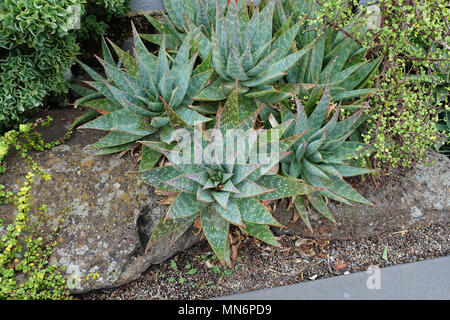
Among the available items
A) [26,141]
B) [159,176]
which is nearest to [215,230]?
[159,176]

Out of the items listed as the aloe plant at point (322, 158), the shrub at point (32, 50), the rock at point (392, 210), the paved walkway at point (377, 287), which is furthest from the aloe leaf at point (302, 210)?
the shrub at point (32, 50)

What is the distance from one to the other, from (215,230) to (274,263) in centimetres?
55

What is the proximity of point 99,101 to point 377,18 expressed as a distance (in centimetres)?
230

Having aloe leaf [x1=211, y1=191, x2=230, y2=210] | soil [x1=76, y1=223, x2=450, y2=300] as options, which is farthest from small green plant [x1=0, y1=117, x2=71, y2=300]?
aloe leaf [x1=211, y1=191, x2=230, y2=210]

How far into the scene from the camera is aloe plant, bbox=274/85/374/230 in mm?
2098

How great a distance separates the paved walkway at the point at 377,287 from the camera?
197cm

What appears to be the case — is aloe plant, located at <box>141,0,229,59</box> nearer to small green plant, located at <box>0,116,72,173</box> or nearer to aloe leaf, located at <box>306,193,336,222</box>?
small green plant, located at <box>0,116,72,173</box>

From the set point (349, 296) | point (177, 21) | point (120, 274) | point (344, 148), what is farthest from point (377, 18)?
point (120, 274)

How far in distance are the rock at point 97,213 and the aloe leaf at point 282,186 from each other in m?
0.59

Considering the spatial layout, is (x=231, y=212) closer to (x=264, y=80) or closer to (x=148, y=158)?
(x=148, y=158)

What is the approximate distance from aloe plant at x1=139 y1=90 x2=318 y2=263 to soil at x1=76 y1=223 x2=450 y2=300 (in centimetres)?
31

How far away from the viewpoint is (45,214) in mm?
2008
